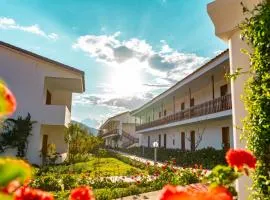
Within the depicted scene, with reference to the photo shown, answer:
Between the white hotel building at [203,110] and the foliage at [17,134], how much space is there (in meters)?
11.4

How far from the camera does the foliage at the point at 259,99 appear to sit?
4.73 m

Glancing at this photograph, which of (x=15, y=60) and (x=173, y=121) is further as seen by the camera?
(x=173, y=121)

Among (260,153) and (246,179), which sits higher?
(260,153)

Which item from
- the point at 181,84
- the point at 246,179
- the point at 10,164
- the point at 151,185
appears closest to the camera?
the point at 10,164

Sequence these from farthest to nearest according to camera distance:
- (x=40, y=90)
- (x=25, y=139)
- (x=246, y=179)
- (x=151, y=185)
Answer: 1. (x=40, y=90)
2. (x=25, y=139)
3. (x=151, y=185)
4. (x=246, y=179)

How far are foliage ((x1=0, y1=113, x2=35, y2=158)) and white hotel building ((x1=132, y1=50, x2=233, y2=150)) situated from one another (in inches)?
447

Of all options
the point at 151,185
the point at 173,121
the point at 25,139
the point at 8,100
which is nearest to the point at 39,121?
the point at 25,139

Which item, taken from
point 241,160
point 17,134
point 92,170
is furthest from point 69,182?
point 241,160

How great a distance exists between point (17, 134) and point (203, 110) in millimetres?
12242

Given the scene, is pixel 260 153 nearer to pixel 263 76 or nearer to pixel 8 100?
pixel 263 76

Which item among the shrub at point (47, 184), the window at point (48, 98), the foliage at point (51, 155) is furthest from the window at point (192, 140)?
the shrub at point (47, 184)

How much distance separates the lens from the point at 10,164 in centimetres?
94

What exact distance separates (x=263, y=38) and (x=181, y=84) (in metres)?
21.0

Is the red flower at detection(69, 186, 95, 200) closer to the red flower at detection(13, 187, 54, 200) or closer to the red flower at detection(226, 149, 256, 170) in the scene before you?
the red flower at detection(13, 187, 54, 200)
